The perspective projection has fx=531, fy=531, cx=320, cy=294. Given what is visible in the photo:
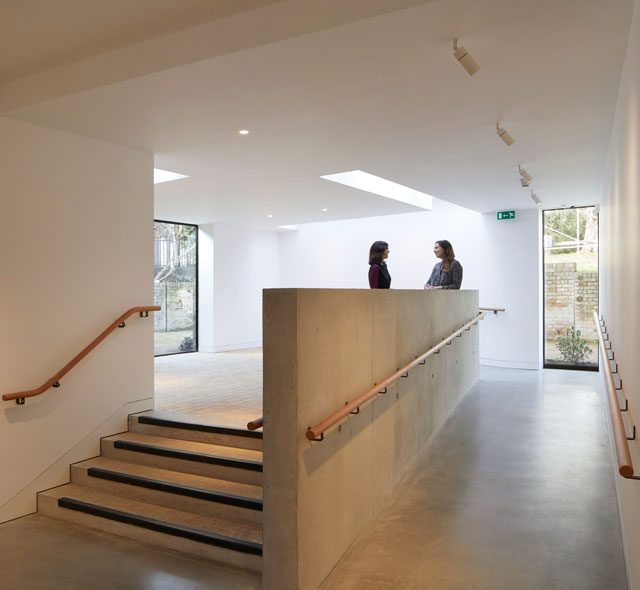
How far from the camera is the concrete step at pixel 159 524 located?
3576mm

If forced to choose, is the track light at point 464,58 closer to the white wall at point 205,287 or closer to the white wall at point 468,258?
the white wall at point 468,258

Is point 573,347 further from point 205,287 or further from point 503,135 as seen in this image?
point 205,287

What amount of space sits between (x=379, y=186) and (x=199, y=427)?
5.24 m

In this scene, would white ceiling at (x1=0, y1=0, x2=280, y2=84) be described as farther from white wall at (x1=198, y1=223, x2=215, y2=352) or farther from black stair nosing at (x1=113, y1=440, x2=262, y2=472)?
white wall at (x1=198, y1=223, x2=215, y2=352)

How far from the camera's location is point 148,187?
5535 mm

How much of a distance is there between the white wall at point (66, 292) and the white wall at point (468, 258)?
7.65 m

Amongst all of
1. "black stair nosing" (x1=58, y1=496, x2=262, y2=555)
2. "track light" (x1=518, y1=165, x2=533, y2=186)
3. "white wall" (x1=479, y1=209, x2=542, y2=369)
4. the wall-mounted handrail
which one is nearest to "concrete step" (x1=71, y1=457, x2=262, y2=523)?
"black stair nosing" (x1=58, y1=496, x2=262, y2=555)

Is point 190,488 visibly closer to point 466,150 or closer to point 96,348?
point 96,348

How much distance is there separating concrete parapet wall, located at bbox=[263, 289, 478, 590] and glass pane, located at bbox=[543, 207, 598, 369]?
6.86m

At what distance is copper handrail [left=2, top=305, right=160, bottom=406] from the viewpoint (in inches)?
170

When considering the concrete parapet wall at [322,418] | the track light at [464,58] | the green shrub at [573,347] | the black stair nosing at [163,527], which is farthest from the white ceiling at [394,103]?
the green shrub at [573,347]

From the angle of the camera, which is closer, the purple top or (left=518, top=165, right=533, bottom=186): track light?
the purple top

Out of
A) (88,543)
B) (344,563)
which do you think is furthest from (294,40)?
(88,543)

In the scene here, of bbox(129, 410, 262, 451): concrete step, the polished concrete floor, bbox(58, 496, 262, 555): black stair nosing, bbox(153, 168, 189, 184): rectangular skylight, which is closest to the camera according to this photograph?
the polished concrete floor
